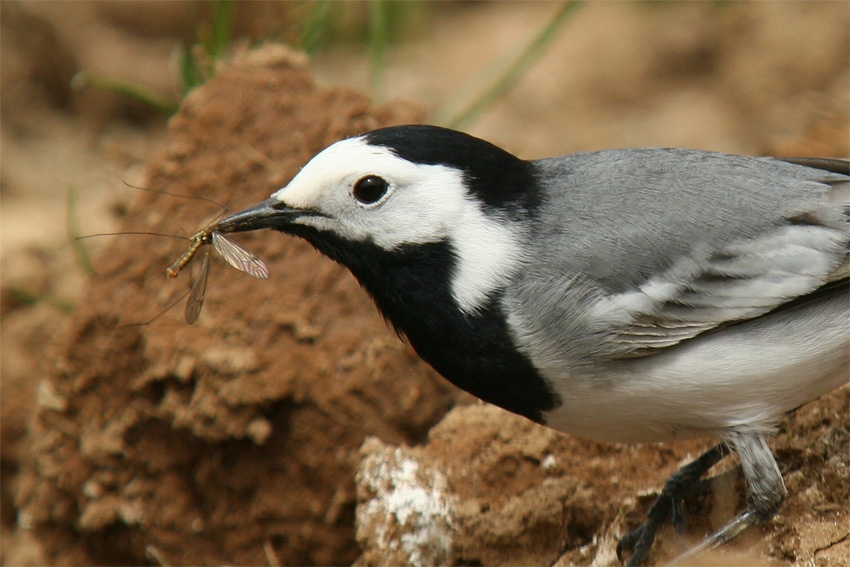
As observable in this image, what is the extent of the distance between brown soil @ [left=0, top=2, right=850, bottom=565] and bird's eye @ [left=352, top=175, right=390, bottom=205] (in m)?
1.37

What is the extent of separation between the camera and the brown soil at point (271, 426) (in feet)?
14.6

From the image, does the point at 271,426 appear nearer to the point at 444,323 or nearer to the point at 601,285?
the point at 444,323

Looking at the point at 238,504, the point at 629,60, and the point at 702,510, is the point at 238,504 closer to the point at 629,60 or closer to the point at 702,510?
the point at 702,510

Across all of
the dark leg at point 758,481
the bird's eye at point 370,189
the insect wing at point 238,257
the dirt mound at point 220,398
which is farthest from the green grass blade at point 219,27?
→ the dark leg at point 758,481

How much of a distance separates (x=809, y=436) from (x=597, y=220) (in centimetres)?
135

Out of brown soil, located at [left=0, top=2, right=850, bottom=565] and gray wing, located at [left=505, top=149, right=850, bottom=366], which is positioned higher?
gray wing, located at [left=505, top=149, right=850, bottom=366]

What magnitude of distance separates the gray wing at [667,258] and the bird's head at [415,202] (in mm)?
157

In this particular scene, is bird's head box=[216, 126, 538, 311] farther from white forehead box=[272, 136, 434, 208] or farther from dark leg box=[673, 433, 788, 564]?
dark leg box=[673, 433, 788, 564]

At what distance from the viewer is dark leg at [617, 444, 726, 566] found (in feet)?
13.7

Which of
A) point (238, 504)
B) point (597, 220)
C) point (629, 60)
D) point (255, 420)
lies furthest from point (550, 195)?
point (629, 60)

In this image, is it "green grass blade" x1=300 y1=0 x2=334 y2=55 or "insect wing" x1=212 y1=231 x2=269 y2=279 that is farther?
"green grass blade" x1=300 y1=0 x2=334 y2=55

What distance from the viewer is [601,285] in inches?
152

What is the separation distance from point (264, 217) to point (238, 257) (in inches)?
13.8

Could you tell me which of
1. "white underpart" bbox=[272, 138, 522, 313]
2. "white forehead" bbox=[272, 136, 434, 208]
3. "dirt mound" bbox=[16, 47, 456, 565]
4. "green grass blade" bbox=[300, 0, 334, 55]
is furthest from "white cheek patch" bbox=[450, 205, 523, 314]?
"green grass blade" bbox=[300, 0, 334, 55]
